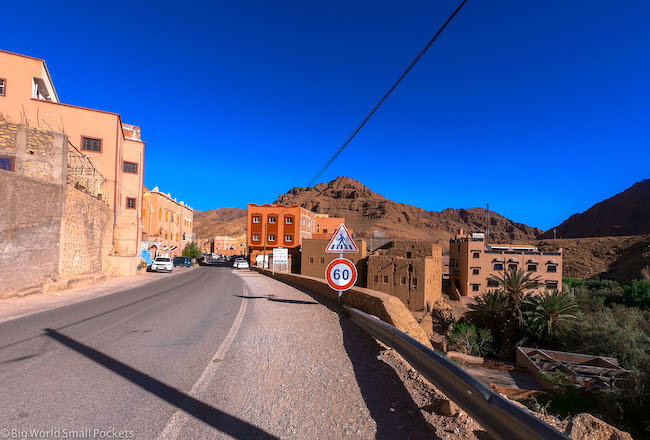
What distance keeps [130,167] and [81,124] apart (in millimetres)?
7531

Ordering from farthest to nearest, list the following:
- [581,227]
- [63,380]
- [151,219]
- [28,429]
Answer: [581,227] < [151,219] < [63,380] < [28,429]

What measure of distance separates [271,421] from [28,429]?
2.06 metres

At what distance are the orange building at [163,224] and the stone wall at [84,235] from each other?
22206 millimetres

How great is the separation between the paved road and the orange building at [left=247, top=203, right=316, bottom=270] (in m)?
57.8

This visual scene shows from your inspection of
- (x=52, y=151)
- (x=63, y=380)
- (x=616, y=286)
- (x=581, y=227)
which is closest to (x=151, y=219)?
(x=52, y=151)

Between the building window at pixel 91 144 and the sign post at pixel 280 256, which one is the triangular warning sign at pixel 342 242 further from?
the building window at pixel 91 144

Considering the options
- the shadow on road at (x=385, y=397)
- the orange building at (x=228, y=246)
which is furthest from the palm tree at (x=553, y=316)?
the orange building at (x=228, y=246)

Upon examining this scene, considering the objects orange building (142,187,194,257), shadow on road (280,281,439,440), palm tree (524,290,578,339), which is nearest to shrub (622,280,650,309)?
palm tree (524,290,578,339)

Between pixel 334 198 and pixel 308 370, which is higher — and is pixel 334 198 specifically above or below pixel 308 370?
above

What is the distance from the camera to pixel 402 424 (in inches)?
126

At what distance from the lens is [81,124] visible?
97.0 ft

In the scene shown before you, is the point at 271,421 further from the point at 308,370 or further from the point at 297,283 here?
the point at 297,283

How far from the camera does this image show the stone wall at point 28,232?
1274cm

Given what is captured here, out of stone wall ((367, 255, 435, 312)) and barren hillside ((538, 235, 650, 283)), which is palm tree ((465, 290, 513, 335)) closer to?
stone wall ((367, 255, 435, 312))
